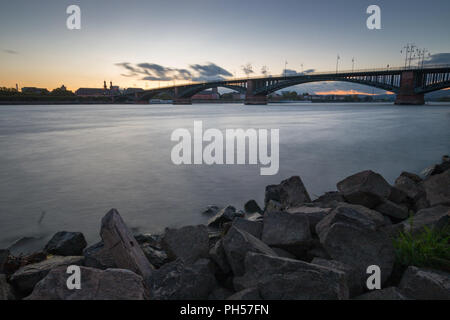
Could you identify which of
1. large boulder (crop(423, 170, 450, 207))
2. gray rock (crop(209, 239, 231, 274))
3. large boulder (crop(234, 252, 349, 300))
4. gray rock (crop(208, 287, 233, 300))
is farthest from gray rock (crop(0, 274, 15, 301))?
large boulder (crop(423, 170, 450, 207))

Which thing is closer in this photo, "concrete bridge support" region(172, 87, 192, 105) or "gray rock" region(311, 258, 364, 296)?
"gray rock" region(311, 258, 364, 296)

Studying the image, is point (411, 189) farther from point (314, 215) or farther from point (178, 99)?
point (178, 99)

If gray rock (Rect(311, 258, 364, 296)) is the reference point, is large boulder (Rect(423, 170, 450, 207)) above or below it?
above

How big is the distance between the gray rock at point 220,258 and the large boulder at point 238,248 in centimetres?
8

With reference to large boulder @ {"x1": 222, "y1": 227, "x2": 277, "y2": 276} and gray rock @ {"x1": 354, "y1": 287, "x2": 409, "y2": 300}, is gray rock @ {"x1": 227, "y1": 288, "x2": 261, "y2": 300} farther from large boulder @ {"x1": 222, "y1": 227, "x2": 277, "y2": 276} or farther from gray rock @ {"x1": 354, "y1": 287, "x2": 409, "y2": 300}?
gray rock @ {"x1": 354, "y1": 287, "x2": 409, "y2": 300}

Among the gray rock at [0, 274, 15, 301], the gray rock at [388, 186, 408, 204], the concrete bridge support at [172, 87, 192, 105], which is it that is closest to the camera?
the gray rock at [0, 274, 15, 301]

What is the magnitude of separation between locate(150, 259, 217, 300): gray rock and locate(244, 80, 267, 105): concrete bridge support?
298 feet

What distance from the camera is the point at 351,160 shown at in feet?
37.8

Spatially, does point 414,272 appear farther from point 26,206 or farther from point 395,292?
point 26,206

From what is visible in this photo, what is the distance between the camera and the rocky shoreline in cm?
224

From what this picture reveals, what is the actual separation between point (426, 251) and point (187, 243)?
8.92ft

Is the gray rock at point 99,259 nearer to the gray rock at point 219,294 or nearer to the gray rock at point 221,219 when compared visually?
the gray rock at point 219,294

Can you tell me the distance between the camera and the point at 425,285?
237 cm

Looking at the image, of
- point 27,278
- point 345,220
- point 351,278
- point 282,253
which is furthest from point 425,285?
point 27,278
